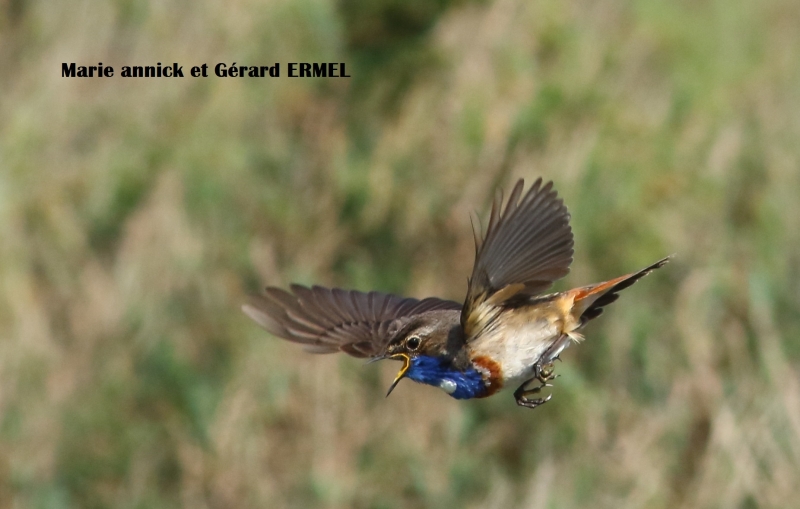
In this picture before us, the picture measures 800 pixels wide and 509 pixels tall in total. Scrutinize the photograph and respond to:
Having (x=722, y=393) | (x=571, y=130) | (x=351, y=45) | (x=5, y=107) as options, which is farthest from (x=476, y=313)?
(x=5, y=107)

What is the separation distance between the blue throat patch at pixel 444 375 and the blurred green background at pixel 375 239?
3.04 m

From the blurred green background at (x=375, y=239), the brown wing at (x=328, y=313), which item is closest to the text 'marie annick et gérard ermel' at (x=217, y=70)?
the blurred green background at (x=375, y=239)

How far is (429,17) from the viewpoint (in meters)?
7.66

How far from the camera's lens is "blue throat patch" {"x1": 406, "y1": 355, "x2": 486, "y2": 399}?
3.06 meters

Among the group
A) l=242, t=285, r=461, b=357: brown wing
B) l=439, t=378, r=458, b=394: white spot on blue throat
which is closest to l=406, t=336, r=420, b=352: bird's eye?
l=439, t=378, r=458, b=394: white spot on blue throat

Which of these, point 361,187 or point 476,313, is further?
point 361,187

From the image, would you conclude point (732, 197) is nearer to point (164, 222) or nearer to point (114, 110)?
point (164, 222)

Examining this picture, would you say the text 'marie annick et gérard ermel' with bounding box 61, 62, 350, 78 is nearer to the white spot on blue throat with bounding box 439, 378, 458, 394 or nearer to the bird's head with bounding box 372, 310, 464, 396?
the bird's head with bounding box 372, 310, 464, 396

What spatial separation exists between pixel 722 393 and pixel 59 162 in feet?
13.5

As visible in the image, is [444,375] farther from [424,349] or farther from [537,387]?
[537,387]

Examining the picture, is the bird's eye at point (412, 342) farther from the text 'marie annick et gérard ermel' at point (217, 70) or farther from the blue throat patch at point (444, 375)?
the text 'marie annick et gérard ermel' at point (217, 70)

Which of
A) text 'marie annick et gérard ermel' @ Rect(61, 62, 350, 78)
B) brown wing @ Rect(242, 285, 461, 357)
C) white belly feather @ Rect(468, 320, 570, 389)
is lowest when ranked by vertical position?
white belly feather @ Rect(468, 320, 570, 389)

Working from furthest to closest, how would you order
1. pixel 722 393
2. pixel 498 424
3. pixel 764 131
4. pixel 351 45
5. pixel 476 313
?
pixel 351 45 < pixel 764 131 < pixel 498 424 < pixel 722 393 < pixel 476 313

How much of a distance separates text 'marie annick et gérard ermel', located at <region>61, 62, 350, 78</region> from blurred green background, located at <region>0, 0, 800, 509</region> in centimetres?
5
